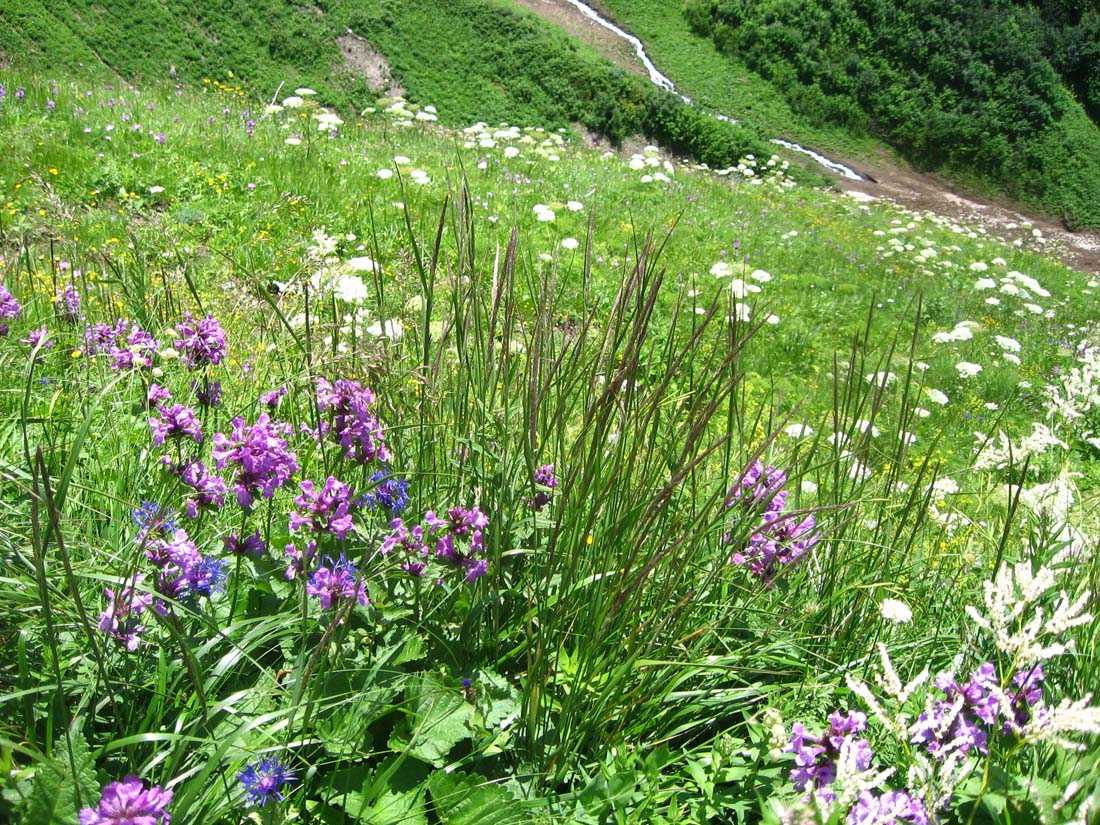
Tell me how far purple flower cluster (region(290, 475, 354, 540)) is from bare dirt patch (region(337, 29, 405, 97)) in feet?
87.3

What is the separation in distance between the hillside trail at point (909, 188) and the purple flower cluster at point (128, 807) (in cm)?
2899

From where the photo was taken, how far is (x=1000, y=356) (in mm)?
8797

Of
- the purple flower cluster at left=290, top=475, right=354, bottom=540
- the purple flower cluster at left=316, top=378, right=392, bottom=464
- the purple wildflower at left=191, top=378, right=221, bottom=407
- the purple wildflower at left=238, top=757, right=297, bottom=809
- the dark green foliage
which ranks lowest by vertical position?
the purple wildflower at left=238, top=757, right=297, bottom=809

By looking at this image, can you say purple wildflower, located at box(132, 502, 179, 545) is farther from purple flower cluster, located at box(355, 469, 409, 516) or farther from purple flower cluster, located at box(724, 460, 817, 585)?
purple flower cluster, located at box(724, 460, 817, 585)

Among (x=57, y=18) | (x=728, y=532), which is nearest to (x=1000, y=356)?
(x=728, y=532)

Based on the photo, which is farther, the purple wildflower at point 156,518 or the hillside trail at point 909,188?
the hillside trail at point 909,188

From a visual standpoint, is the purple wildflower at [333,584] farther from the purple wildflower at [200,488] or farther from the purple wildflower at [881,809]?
the purple wildflower at [881,809]

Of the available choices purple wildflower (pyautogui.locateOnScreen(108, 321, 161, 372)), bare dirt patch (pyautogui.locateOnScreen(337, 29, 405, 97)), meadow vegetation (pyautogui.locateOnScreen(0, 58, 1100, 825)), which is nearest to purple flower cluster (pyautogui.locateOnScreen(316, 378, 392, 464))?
meadow vegetation (pyautogui.locateOnScreen(0, 58, 1100, 825))

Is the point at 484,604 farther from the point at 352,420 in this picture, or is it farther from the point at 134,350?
the point at 134,350

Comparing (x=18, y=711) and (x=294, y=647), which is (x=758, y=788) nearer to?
(x=294, y=647)

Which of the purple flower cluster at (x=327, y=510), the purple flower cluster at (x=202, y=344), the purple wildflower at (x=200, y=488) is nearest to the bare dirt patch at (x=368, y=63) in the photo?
the purple flower cluster at (x=202, y=344)

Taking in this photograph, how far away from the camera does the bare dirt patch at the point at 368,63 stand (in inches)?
1016

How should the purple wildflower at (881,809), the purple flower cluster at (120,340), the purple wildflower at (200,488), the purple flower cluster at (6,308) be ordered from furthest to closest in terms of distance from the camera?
the purple flower cluster at (6,308), the purple flower cluster at (120,340), the purple wildflower at (200,488), the purple wildflower at (881,809)

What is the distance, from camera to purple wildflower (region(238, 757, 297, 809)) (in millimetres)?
1241
